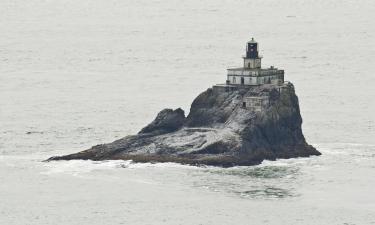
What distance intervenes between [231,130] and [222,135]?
4.64ft

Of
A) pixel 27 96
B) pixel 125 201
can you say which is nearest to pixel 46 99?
pixel 27 96

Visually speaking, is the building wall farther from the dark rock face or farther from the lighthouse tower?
the lighthouse tower

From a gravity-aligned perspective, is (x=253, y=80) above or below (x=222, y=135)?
above

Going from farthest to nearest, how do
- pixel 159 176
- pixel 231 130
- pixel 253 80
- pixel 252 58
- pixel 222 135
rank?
1. pixel 252 58
2. pixel 253 80
3. pixel 231 130
4. pixel 222 135
5. pixel 159 176

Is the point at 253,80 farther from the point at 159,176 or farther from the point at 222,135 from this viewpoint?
the point at 159,176

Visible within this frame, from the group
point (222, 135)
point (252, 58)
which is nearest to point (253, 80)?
point (252, 58)

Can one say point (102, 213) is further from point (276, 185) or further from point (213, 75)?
point (213, 75)

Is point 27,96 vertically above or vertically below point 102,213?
above

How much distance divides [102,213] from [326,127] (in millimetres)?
48393

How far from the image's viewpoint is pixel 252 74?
461 ft

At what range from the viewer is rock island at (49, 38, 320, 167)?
131 metres

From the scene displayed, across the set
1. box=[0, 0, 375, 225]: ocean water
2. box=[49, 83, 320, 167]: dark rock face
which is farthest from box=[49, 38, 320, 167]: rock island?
box=[0, 0, 375, 225]: ocean water

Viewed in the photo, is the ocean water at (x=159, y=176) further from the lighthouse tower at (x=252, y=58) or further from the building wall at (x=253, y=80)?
the lighthouse tower at (x=252, y=58)

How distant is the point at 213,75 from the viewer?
19612 centimetres
